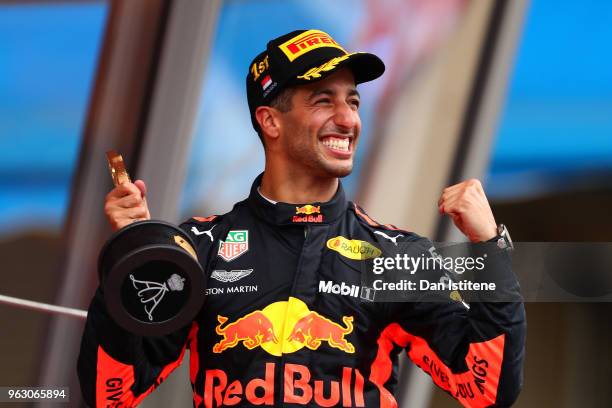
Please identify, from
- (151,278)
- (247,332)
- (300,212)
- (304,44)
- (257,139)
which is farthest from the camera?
(257,139)

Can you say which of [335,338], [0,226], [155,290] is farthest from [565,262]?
[0,226]

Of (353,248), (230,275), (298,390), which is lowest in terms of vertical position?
(298,390)

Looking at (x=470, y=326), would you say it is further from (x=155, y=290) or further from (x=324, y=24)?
(x=324, y=24)

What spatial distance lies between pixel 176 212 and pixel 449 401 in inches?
42.2

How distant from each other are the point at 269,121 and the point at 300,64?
0.53ft

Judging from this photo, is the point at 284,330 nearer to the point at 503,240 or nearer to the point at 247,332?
the point at 247,332

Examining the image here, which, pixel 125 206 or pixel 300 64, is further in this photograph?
pixel 300 64

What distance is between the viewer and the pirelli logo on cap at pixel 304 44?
7.25 feet

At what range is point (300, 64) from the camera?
2178 millimetres

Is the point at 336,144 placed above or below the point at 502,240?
above

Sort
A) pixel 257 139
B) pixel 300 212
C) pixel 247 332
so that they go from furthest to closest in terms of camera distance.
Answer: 1. pixel 257 139
2. pixel 300 212
3. pixel 247 332

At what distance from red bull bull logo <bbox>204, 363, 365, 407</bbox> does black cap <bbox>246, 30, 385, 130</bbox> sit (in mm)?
629

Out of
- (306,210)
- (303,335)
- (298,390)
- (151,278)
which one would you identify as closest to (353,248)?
(306,210)

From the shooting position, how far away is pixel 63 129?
2855mm
